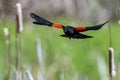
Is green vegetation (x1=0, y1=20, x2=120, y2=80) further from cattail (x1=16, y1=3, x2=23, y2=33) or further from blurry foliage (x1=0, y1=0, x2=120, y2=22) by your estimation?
cattail (x1=16, y1=3, x2=23, y2=33)

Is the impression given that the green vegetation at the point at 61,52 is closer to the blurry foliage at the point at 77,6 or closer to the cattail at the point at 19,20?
the blurry foliage at the point at 77,6

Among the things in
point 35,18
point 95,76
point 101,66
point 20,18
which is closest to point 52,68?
point 95,76

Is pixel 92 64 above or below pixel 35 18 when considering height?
below

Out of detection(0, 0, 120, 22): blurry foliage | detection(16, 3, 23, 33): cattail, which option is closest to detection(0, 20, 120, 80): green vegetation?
detection(0, 0, 120, 22): blurry foliage

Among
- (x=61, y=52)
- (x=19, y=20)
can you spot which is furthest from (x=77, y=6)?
(x=61, y=52)

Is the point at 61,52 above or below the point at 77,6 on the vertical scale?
below

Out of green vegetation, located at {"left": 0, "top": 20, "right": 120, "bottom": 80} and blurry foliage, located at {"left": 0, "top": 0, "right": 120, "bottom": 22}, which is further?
green vegetation, located at {"left": 0, "top": 20, "right": 120, "bottom": 80}

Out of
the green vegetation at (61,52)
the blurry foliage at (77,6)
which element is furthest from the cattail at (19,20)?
the green vegetation at (61,52)

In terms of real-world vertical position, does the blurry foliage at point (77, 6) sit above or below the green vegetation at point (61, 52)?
above

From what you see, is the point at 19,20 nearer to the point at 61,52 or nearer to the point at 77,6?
the point at 77,6

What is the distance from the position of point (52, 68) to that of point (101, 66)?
0.74 m

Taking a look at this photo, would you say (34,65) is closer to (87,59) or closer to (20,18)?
(87,59)

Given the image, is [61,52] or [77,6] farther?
[61,52]

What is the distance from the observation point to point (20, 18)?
0.71m
